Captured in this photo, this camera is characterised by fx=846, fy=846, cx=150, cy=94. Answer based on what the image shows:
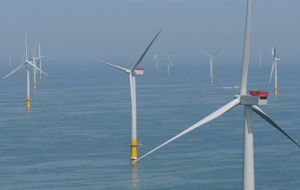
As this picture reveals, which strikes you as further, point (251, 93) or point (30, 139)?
point (30, 139)

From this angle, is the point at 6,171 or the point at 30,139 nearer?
the point at 6,171

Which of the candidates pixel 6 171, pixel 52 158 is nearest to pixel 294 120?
pixel 52 158

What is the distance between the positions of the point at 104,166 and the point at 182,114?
6337 cm

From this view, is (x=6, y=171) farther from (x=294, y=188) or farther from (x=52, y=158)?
(x=294, y=188)

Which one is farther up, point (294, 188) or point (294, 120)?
point (294, 120)

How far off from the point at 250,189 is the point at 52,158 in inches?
2430

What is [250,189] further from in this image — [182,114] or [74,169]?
[182,114]

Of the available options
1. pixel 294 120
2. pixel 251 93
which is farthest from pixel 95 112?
pixel 251 93

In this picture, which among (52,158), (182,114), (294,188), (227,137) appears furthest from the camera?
(182,114)

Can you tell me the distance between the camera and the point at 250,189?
48969 millimetres

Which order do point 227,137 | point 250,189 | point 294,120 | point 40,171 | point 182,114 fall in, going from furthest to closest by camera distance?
point 182,114, point 294,120, point 227,137, point 40,171, point 250,189

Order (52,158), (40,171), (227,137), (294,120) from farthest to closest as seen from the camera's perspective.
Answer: (294,120), (227,137), (52,158), (40,171)

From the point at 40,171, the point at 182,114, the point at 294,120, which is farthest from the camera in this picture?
the point at 182,114

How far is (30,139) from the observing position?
5020 inches
